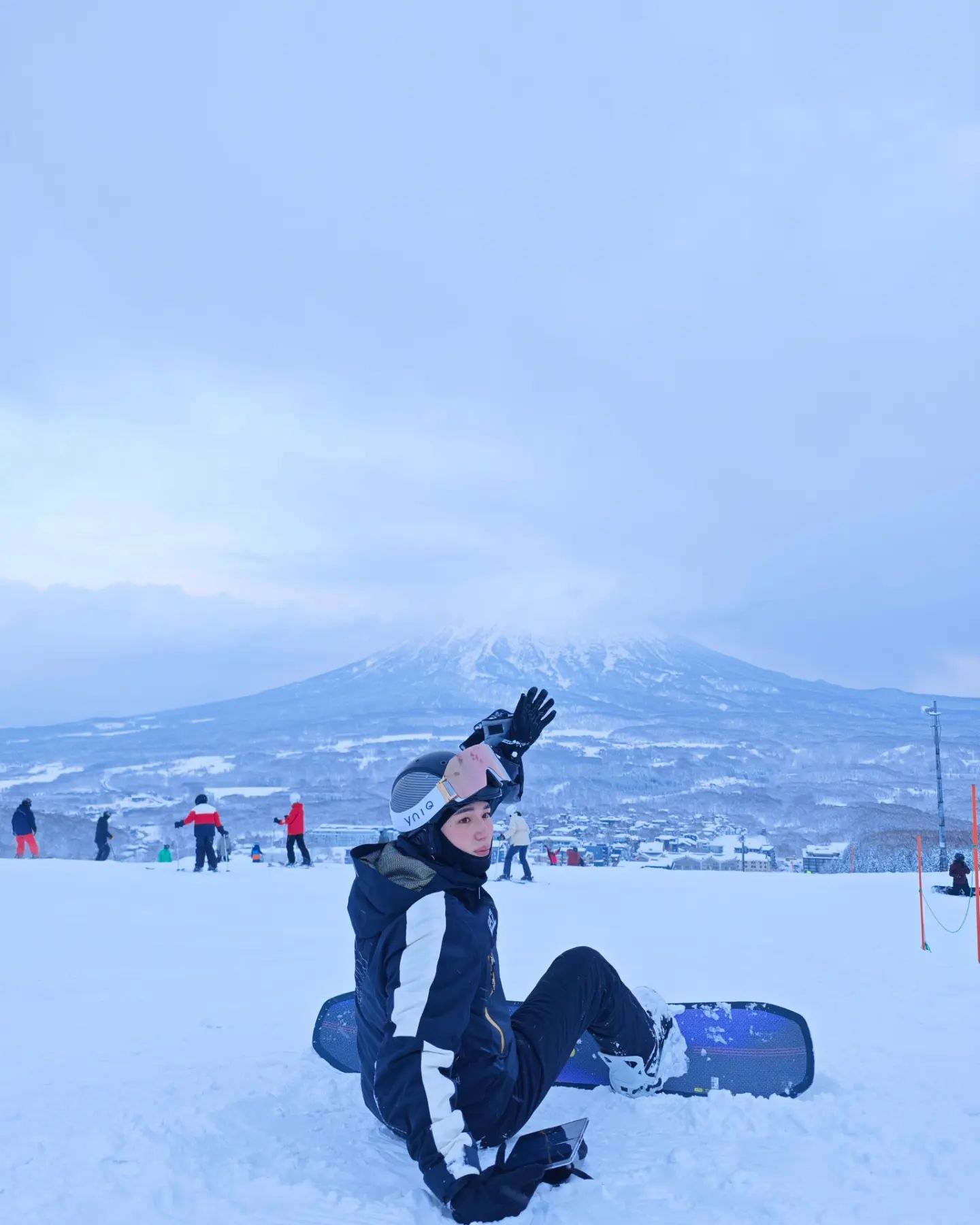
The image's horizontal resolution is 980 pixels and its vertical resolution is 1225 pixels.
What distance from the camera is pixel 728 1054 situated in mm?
3566

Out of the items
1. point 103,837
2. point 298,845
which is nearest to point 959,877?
point 298,845

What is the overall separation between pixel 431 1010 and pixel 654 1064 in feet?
4.04

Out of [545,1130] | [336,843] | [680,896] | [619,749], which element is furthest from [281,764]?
[545,1130]

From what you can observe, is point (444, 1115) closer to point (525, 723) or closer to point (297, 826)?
point (525, 723)

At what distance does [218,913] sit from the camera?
9930mm

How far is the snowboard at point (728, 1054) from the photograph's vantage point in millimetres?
3438

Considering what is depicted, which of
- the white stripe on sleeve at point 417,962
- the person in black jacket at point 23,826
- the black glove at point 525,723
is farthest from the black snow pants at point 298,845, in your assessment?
the white stripe on sleeve at point 417,962

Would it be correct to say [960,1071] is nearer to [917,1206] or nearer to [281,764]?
[917,1206]

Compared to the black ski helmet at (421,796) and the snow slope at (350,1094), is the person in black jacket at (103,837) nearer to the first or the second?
the snow slope at (350,1094)

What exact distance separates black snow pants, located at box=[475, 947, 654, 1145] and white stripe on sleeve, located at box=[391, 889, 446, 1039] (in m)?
0.48

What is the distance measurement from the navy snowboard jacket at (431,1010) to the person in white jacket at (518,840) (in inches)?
441

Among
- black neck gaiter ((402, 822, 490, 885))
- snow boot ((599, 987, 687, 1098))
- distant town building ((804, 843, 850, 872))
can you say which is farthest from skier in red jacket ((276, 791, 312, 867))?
distant town building ((804, 843, 850, 872))

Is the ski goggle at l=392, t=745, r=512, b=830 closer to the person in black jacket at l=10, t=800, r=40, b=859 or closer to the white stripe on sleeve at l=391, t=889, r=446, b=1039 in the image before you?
the white stripe on sleeve at l=391, t=889, r=446, b=1039

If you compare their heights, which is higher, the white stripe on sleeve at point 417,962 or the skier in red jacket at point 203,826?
the white stripe on sleeve at point 417,962
